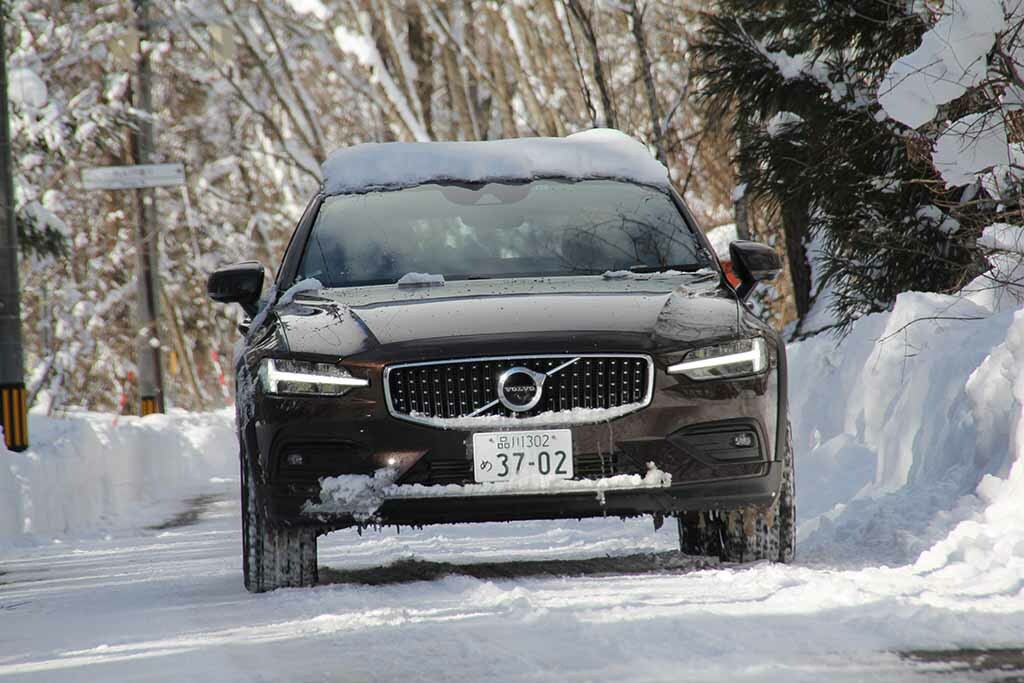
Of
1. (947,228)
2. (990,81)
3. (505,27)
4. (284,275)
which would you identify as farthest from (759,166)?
(505,27)

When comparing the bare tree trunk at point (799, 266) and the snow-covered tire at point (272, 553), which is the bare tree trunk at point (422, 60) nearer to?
the bare tree trunk at point (799, 266)

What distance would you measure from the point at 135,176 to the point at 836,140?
15.2m

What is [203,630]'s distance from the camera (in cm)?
545

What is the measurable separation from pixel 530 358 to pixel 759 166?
6.45m

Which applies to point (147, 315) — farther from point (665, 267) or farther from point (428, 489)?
point (428, 489)

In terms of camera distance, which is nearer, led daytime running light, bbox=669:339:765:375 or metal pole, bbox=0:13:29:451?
led daytime running light, bbox=669:339:765:375

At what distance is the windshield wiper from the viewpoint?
7.07m

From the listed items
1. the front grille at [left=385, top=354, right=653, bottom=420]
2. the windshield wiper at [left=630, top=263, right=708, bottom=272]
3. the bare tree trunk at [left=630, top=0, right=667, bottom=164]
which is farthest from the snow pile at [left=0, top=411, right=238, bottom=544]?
the front grille at [left=385, top=354, right=653, bottom=420]

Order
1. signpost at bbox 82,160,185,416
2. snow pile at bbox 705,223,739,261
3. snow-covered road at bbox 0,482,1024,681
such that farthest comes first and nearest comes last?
signpost at bbox 82,160,185,416 → snow pile at bbox 705,223,739,261 → snow-covered road at bbox 0,482,1024,681

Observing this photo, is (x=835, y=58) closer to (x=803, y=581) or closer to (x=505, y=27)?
(x=803, y=581)

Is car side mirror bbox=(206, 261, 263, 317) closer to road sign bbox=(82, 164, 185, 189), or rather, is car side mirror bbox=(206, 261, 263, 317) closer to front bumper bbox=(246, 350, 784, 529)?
front bumper bbox=(246, 350, 784, 529)

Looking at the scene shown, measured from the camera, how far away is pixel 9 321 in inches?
585

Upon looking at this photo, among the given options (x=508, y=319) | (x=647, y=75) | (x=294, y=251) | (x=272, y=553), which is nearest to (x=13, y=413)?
(x=647, y=75)

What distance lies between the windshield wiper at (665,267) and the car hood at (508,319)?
1.11 feet
